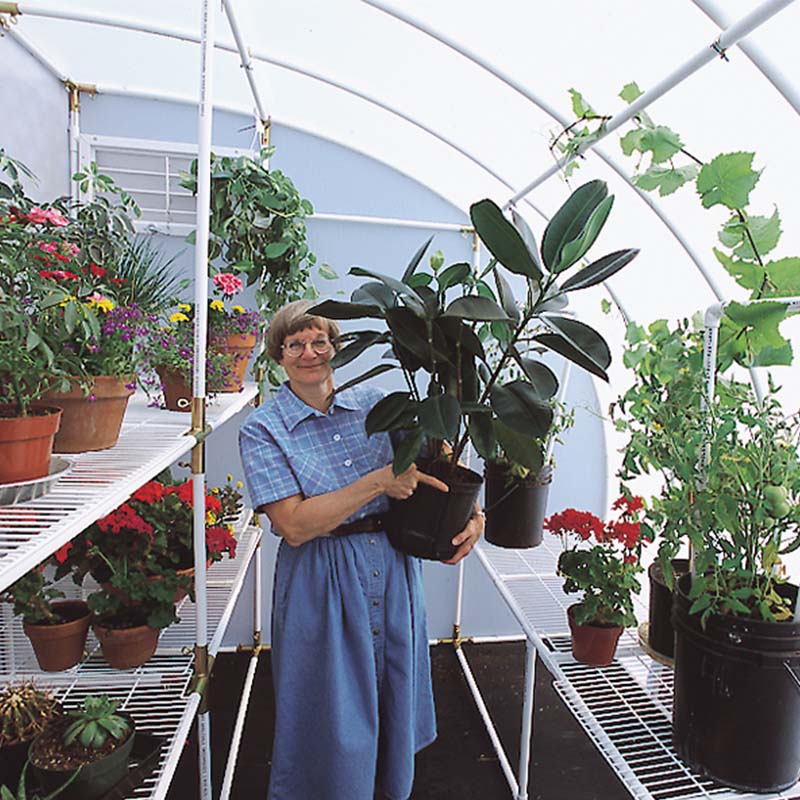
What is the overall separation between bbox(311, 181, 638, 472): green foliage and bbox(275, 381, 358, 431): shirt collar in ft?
1.10

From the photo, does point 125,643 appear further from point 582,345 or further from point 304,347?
point 582,345

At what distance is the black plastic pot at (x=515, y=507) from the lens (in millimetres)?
2324

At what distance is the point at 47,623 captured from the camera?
61.6 inches

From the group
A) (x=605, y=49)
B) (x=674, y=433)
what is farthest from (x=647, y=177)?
(x=605, y=49)

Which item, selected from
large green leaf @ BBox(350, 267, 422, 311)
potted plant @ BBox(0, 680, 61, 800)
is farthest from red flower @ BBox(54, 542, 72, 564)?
large green leaf @ BBox(350, 267, 422, 311)

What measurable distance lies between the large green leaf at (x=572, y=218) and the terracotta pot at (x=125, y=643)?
138 centimetres

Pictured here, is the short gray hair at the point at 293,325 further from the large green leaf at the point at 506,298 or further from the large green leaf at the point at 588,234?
the large green leaf at the point at 588,234

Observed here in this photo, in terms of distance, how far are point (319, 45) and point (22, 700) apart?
7.60ft

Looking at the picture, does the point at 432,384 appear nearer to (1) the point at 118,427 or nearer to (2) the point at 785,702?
(1) the point at 118,427

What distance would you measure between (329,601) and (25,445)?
89cm

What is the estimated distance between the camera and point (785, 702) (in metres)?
1.07

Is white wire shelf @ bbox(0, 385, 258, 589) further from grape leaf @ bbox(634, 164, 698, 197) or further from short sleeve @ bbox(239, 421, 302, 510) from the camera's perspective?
grape leaf @ bbox(634, 164, 698, 197)

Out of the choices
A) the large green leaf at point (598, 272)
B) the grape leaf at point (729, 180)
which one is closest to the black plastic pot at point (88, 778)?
the large green leaf at point (598, 272)

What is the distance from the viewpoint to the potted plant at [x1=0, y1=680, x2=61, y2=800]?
1195 millimetres
